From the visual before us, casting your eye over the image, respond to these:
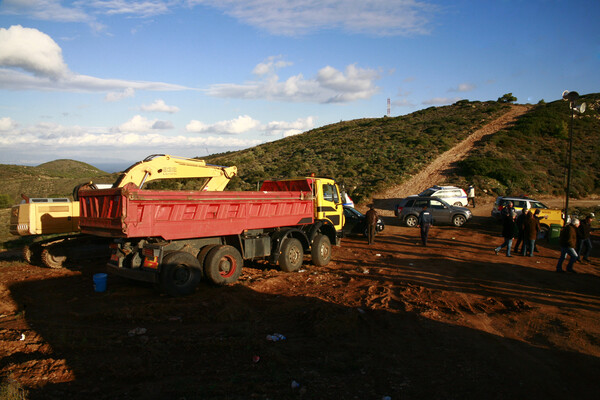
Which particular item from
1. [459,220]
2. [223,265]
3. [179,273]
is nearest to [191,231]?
[179,273]

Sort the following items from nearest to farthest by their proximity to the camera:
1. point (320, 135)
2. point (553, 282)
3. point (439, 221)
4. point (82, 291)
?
point (82, 291), point (553, 282), point (439, 221), point (320, 135)

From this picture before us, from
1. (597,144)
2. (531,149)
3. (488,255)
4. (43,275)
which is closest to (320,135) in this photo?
(531,149)

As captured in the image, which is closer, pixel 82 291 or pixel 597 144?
pixel 82 291

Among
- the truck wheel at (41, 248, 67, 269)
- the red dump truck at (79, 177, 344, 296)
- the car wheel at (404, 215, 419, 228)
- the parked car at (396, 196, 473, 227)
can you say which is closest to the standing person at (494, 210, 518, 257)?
the parked car at (396, 196, 473, 227)

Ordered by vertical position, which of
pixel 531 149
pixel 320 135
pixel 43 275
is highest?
pixel 320 135

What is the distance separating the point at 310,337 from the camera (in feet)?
20.2

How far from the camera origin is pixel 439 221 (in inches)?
837

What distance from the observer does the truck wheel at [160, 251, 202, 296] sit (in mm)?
7941

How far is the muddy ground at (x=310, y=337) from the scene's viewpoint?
4586mm

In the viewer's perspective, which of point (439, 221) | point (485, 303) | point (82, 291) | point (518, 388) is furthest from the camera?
point (439, 221)

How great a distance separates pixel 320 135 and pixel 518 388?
205ft

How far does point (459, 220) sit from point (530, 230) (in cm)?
781

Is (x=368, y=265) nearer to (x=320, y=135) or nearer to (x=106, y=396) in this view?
(x=106, y=396)

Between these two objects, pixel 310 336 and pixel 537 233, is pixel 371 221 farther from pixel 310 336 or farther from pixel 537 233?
Answer: pixel 310 336
